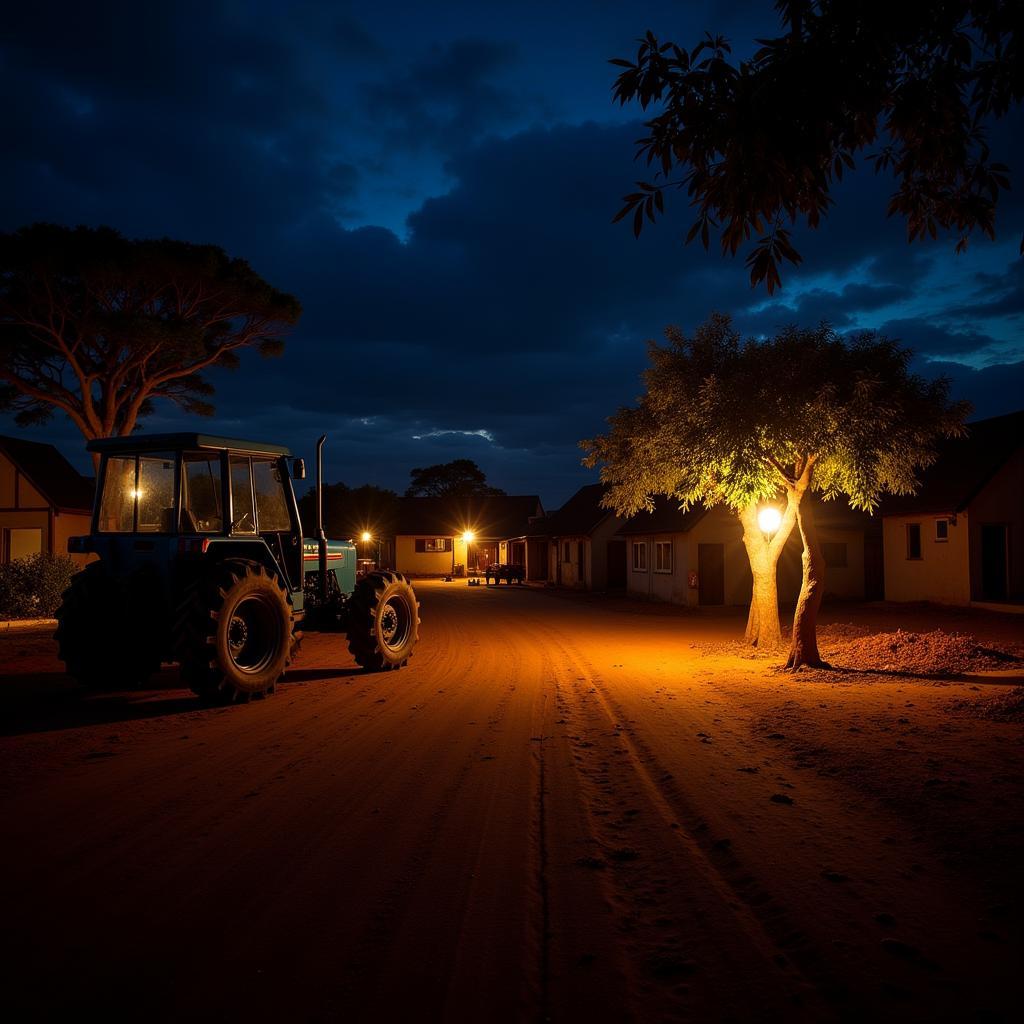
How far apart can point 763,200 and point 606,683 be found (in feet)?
23.3

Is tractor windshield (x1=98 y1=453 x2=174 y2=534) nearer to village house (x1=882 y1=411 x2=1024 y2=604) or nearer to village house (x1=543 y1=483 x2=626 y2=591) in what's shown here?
village house (x1=882 y1=411 x2=1024 y2=604)

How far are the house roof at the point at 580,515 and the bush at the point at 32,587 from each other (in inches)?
917

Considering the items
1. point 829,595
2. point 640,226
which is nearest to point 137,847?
point 640,226

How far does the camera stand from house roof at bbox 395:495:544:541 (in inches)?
2408

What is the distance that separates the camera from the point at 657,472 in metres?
15.6

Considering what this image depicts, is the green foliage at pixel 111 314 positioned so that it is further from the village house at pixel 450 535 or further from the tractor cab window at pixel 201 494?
the village house at pixel 450 535

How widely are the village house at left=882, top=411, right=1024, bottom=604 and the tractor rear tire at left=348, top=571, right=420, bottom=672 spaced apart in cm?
1766

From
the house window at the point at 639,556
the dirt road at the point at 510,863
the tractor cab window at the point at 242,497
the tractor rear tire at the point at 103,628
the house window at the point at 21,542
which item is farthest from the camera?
the house window at the point at 639,556

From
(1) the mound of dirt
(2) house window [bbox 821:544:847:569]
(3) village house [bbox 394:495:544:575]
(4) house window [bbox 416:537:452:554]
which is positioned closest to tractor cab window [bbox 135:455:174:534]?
(1) the mound of dirt

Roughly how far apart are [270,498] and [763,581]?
10.4 meters

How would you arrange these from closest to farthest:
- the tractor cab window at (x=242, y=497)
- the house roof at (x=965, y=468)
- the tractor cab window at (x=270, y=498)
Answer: the tractor cab window at (x=242, y=497) → the tractor cab window at (x=270, y=498) → the house roof at (x=965, y=468)

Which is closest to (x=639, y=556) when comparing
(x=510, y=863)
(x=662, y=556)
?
(x=662, y=556)

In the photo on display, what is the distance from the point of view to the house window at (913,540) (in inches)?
932

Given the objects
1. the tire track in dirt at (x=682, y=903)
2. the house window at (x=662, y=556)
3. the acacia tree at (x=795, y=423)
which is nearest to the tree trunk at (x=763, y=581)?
the acacia tree at (x=795, y=423)
